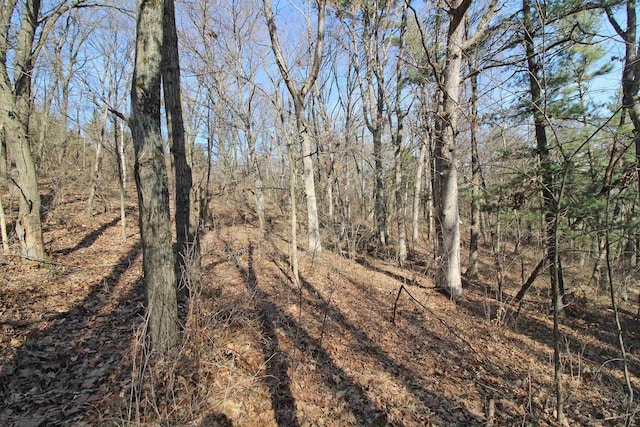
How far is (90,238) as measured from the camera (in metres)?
8.18

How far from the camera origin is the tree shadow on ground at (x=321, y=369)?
10.7 ft

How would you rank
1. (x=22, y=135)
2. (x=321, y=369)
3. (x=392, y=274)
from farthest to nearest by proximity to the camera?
1. (x=392, y=274)
2. (x=22, y=135)
3. (x=321, y=369)

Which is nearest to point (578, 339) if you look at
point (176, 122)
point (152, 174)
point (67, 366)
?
point (152, 174)

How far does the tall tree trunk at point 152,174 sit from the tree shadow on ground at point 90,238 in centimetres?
509

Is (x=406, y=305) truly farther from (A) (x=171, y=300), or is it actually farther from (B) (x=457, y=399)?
(A) (x=171, y=300)

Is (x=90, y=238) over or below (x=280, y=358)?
over

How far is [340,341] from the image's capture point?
459 centimetres

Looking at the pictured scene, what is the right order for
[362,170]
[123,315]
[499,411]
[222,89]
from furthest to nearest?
[362,170] → [222,89] → [123,315] → [499,411]

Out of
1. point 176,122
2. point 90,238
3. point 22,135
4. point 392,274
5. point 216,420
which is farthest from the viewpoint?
point 392,274

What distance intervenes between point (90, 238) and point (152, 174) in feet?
22.0

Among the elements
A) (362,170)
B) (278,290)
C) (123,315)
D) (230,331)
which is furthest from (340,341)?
(362,170)

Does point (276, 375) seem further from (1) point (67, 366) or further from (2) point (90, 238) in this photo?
(2) point (90, 238)

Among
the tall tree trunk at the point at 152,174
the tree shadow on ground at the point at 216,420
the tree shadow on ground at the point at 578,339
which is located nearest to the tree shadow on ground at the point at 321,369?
the tree shadow on ground at the point at 216,420

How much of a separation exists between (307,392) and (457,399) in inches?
68.1
